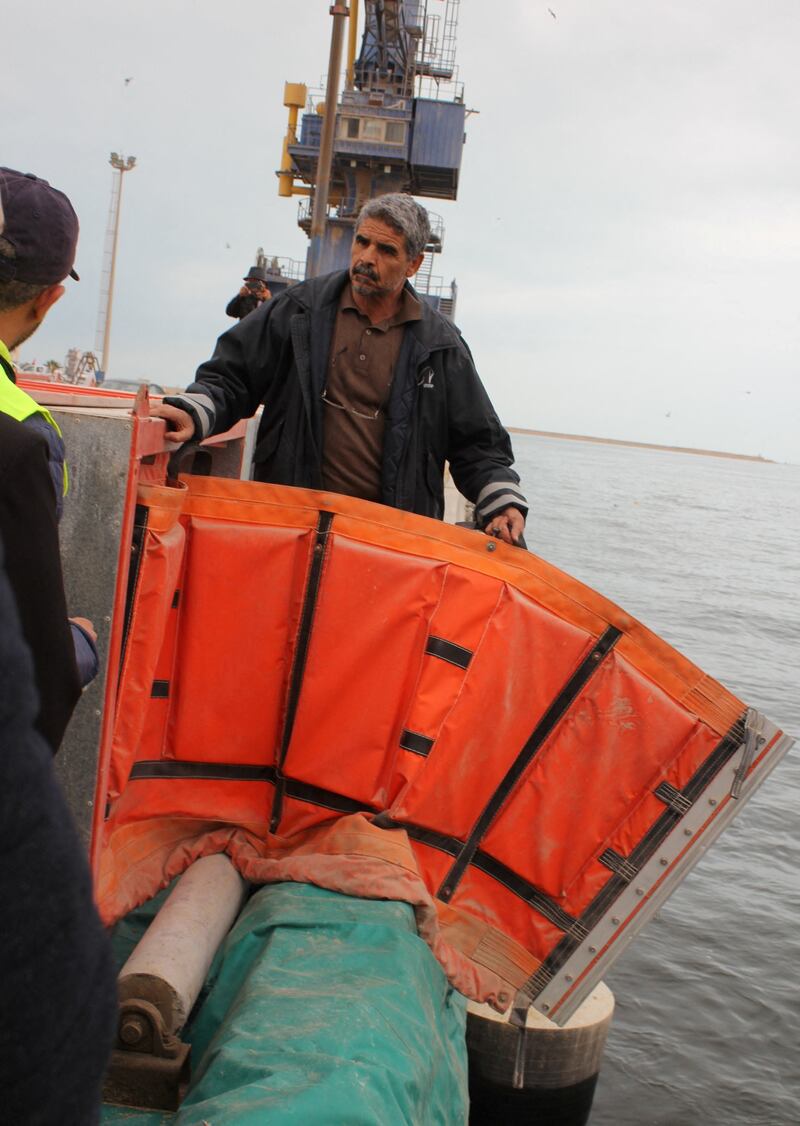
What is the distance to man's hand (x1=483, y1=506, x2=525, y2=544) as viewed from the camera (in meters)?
3.99

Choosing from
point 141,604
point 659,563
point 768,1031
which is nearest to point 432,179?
point 659,563

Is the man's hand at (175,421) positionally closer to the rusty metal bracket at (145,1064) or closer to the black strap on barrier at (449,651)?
the black strap on barrier at (449,651)

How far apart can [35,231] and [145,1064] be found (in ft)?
6.46

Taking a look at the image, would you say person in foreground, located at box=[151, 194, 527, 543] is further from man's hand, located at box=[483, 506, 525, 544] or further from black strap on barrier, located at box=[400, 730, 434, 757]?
black strap on barrier, located at box=[400, 730, 434, 757]

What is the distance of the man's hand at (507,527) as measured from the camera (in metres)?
3.99

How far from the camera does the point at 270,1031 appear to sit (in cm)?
256

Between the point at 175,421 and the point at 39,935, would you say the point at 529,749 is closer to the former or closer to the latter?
the point at 175,421

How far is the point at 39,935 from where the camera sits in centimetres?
77

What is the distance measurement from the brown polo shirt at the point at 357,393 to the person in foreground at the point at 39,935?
11.7 ft

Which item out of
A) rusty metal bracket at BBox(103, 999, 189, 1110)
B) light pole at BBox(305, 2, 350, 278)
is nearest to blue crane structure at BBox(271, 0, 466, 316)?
light pole at BBox(305, 2, 350, 278)

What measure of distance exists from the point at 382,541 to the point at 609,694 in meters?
0.90

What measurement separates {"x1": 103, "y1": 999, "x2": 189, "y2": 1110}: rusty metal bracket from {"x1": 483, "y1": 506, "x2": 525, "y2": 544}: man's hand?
1.96 metres

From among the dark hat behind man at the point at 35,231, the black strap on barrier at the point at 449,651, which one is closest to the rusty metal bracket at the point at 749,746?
the black strap on barrier at the point at 449,651

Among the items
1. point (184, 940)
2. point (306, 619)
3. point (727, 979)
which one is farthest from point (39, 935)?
point (727, 979)
